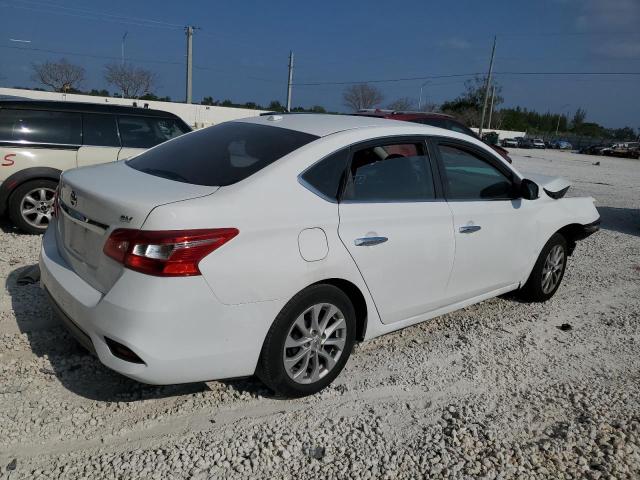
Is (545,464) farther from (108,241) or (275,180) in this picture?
(108,241)

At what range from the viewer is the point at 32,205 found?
6223 mm

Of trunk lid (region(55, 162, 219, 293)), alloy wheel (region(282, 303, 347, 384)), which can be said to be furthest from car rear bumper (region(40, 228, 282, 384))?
alloy wheel (region(282, 303, 347, 384))

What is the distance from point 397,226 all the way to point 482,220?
953mm

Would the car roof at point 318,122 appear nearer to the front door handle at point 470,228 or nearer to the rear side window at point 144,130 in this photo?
the front door handle at point 470,228

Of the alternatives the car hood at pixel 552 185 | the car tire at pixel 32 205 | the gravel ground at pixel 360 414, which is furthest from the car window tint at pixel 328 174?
the car tire at pixel 32 205

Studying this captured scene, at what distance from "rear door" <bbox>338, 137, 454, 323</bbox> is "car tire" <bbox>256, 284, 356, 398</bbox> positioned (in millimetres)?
270

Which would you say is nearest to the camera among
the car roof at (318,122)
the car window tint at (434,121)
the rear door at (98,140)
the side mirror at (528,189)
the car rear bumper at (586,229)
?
the car roof at (318,122)

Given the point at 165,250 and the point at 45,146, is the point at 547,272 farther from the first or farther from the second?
the point at 45,146

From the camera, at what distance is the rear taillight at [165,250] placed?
2.47 m

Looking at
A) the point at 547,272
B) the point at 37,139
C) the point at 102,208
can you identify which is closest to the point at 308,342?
the point at 102,208

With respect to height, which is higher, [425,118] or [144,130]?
[425,118]

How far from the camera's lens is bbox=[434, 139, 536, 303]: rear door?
12.5 ft

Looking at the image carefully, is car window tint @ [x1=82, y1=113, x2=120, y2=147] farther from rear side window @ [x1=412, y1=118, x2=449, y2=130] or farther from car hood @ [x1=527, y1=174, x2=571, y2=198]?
car hood @ [x1=527, y1=174, x2=571, y2=198]

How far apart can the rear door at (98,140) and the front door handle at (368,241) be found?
4.59 metres
